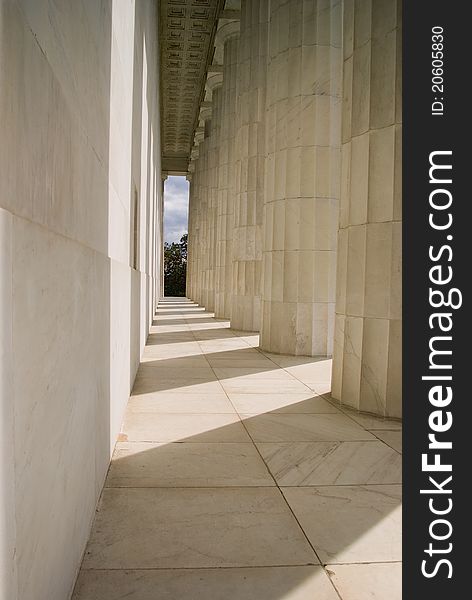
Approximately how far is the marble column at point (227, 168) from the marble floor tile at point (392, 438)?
21044mm

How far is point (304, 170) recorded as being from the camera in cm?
1573

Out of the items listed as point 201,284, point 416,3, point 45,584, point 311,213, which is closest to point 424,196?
point 416,3

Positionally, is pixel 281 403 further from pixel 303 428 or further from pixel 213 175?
pixel 213 175

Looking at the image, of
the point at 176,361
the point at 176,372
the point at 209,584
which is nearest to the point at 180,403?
the point at 176,372

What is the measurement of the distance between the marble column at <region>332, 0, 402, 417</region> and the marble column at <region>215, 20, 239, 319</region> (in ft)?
62.7

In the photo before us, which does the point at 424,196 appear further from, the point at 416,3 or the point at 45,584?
the point at 45,584

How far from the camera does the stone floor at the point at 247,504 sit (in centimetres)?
401

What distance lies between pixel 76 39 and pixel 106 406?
3591 millimetres

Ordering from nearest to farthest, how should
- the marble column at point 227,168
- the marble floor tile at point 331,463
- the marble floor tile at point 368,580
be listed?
1. the marble floor tile at point 368,580
2. the marble floor tile at point 331,463
3. the marble column at point 227,168

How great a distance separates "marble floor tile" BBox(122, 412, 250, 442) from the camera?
24.8 ft

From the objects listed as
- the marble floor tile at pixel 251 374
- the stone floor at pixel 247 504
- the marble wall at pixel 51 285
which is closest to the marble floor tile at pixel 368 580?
the stone floor at pixel 247 504

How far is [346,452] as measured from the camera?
7047mm

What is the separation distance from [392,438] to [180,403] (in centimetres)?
359

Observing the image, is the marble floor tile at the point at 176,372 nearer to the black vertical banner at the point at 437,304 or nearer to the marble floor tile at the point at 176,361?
the marble floor tile at the point at 176,361
